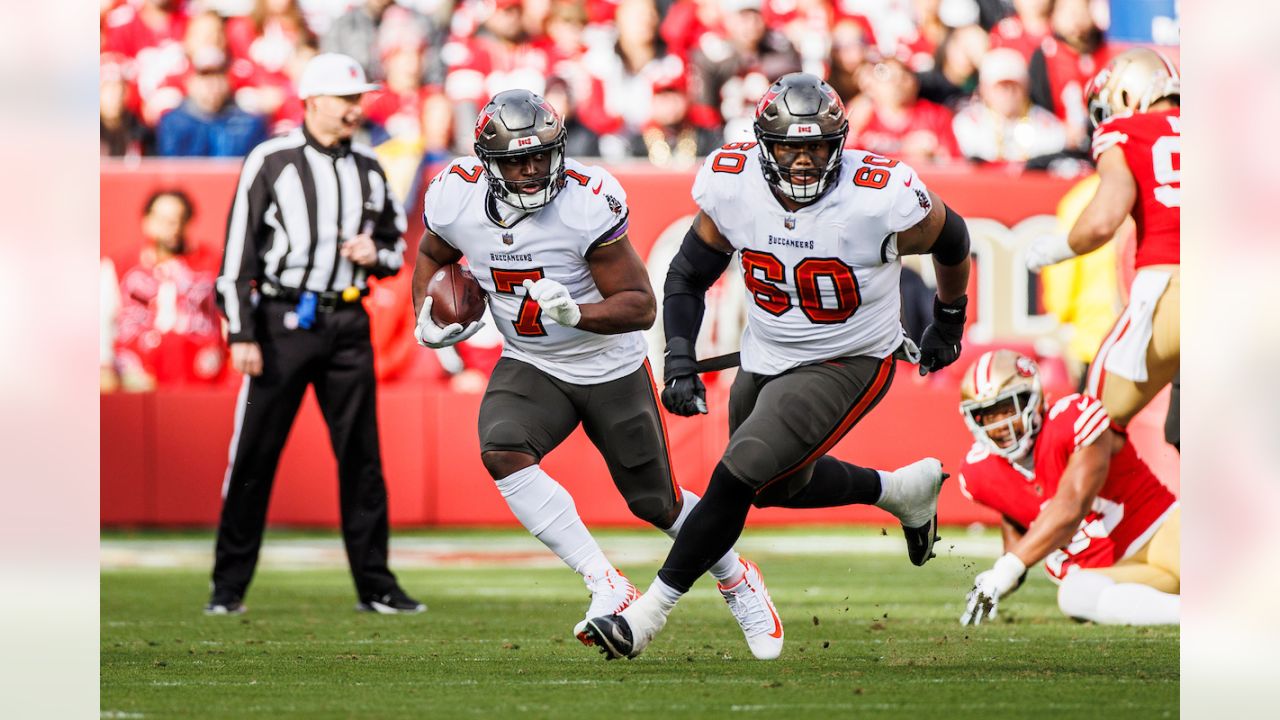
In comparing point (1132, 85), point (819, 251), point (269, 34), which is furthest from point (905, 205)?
point (269, 34)

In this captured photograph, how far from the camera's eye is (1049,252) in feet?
19.1

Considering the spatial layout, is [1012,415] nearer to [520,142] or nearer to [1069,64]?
[520,142]

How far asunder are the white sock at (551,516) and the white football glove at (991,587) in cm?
114

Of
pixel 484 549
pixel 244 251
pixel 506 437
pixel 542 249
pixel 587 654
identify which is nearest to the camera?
pixel 506 437

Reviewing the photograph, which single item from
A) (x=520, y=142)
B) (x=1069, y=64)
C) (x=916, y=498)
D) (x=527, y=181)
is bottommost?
(x=916, y=498)

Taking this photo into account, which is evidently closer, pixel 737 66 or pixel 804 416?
pixel 804 416

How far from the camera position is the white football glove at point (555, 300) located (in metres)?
4.93

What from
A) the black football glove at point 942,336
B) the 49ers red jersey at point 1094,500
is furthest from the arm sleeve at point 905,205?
the 49ers red jersey at point 1094,500

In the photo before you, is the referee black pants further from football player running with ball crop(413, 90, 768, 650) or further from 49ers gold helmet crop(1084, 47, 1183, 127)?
49ers gold helmet crop(1084, 47, 1183, 127)

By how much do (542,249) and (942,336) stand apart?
1320mm

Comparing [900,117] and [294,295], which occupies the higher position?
[900,117]

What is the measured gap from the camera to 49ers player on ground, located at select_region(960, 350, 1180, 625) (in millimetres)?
5996
